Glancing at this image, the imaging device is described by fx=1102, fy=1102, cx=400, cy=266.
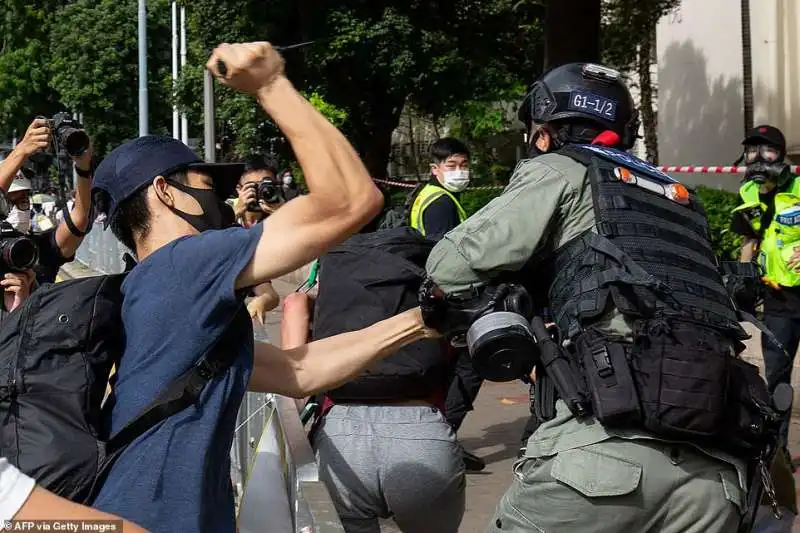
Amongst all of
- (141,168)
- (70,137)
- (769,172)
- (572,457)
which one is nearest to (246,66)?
(141,168)

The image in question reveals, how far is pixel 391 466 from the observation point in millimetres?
3609

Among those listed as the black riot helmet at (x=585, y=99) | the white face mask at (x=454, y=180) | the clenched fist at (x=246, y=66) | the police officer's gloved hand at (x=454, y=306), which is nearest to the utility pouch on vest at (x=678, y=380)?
the police officer's gloved hand at (x=454, y=306)

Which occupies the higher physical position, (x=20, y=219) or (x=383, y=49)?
(x=383, y=49)

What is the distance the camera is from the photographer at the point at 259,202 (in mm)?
5844

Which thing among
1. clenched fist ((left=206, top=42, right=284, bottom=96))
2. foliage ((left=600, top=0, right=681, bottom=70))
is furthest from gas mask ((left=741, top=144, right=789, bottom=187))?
foliage ((left=600, top=0, right=681, bottom=70))

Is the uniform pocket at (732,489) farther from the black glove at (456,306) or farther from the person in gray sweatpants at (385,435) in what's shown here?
the person in gray sweatpants at (385,435)

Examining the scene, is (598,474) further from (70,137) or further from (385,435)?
(70,137)

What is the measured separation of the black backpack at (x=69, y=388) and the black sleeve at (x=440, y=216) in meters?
4.19

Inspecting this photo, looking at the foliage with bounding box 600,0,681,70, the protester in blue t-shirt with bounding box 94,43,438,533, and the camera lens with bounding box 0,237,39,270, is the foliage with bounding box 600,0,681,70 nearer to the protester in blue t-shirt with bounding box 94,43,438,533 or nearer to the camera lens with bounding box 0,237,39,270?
the camera lens with bounding box 0,237,39,270

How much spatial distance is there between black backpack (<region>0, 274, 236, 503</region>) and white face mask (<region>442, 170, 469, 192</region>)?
15.8 ft

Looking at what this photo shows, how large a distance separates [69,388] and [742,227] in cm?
570

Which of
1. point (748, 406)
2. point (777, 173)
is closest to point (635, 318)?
point (748, 406)

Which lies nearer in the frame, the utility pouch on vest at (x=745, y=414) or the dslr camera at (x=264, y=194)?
the utility pouch on vest at (x=745, y=414)
